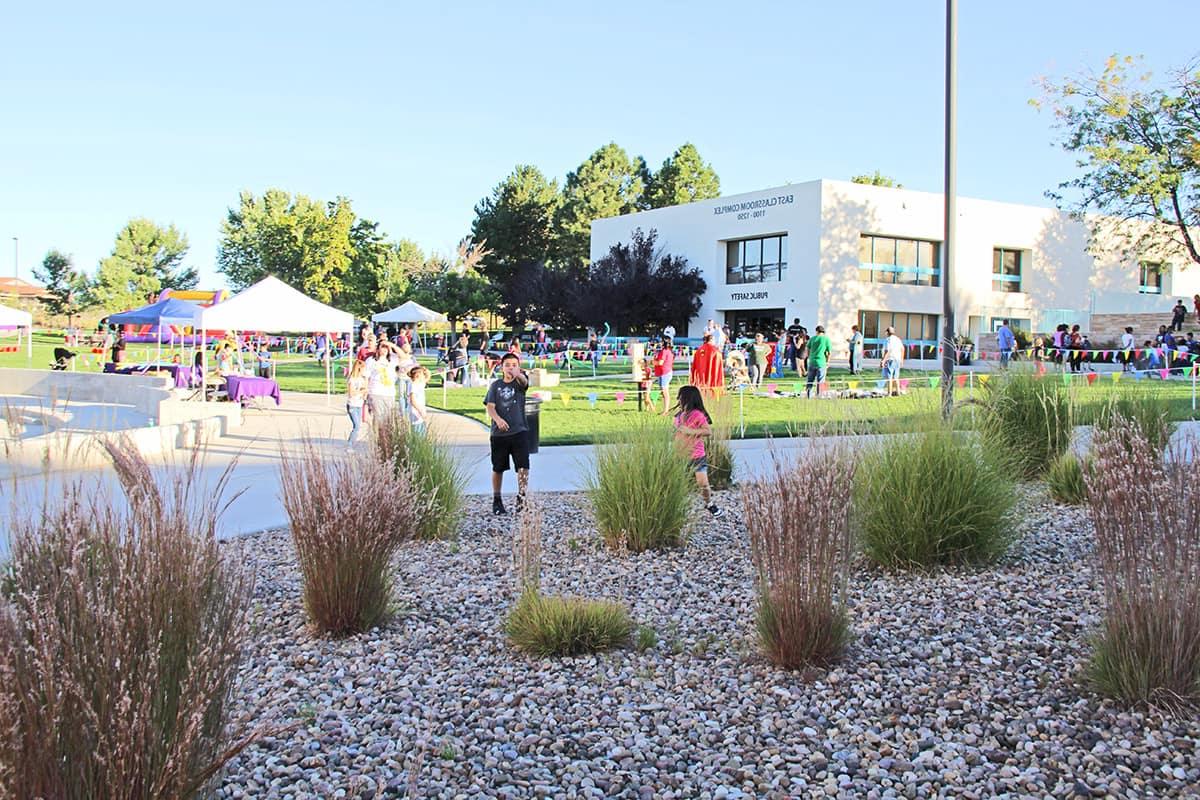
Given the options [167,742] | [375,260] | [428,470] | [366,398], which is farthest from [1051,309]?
[167,742]

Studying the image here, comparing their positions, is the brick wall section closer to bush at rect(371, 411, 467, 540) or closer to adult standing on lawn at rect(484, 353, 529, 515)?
adult standing on lawn at rect(484, 353, 529, 515)

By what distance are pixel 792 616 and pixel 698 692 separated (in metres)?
0.56

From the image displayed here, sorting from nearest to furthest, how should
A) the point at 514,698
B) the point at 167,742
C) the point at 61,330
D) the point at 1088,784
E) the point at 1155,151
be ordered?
the point at 167,742 → the point at 1088,784 → the point at 514,698 → the point at 1155,151 → the point at 61,330

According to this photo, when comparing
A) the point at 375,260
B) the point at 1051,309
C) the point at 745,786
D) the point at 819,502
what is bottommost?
the point at 745,786

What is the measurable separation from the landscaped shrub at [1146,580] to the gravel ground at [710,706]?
0.50 feet

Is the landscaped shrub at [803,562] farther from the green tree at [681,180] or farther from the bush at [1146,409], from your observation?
the green tree at [681,180]

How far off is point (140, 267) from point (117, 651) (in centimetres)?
8333

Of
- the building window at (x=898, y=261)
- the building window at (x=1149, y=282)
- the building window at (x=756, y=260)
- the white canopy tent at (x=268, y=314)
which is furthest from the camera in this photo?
the building window at (x=1149, y=282)

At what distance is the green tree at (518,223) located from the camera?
70.8 meters

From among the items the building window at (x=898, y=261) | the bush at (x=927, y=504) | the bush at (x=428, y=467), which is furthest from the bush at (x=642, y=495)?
the building window at (x=898, y=261)

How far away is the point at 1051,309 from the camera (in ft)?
152

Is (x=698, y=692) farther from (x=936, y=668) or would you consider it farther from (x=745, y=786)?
(x=936, y=668)

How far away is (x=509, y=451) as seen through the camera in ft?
28.2

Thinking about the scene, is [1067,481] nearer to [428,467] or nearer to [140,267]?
[428,467]
